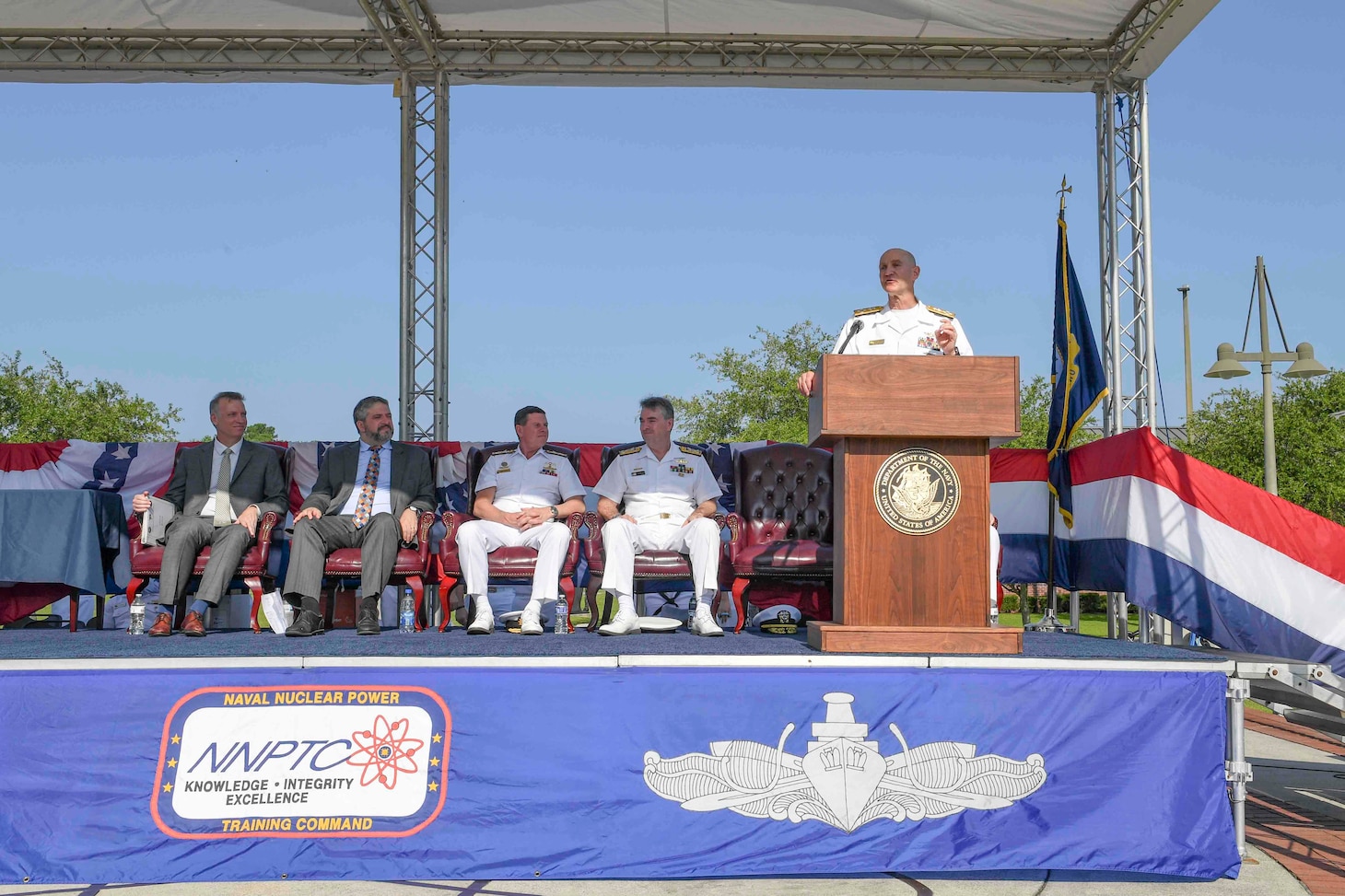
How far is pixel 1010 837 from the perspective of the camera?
3689 millimetres

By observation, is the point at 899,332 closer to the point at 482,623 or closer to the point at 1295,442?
the point at 482,623

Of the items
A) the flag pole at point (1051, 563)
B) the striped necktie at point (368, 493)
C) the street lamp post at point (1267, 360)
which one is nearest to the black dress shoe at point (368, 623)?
the striped necktie at point (368, 493)

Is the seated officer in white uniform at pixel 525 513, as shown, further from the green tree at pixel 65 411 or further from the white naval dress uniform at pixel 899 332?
the green tree at pixel 65 411

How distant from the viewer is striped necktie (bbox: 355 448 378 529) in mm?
5648

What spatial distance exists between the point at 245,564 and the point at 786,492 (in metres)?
3.00

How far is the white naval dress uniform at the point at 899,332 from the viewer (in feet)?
15.3

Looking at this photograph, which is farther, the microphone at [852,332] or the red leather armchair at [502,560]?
the red leather armchair at [502,560]

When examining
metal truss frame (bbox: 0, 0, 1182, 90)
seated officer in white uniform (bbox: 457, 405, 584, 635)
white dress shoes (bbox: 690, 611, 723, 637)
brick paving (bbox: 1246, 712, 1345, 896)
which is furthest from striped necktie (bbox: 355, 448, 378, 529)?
brick paving (bbox: 1246, 712, 1345, 896)

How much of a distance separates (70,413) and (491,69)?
87.3 ft

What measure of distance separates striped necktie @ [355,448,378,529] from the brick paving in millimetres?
4350

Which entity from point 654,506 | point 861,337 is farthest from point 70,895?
point 861,337

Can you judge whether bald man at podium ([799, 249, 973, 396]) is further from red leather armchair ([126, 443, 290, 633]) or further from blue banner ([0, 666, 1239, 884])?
red leather armchair ([126, 443, 290, 633])

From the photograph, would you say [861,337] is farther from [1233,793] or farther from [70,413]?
[70,413]

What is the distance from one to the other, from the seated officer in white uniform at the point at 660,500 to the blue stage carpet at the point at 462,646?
408 millimetres
